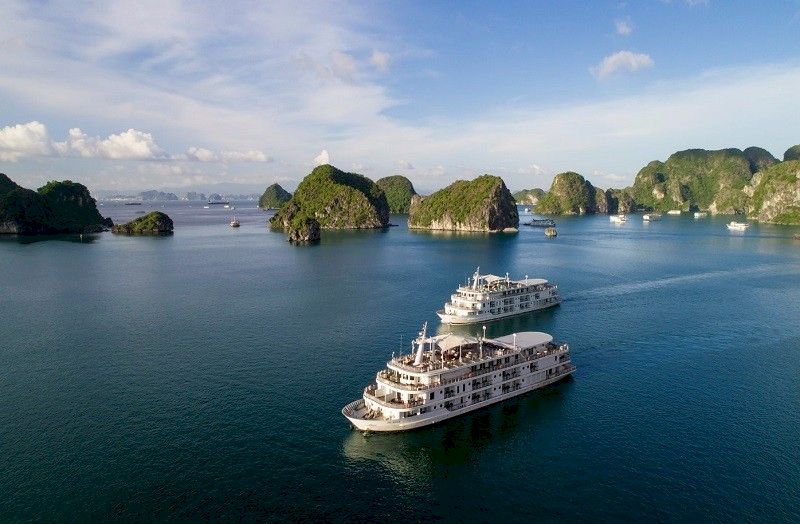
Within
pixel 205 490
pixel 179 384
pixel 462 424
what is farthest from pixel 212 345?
pixel 462 424

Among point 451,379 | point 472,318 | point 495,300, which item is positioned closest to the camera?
point 451,379

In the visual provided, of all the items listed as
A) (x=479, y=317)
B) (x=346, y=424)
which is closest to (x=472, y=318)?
(x=479, y=317)

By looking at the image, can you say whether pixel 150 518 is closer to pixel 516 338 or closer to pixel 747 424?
pixel 516 338

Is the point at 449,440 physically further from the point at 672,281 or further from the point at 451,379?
the point at 672,281

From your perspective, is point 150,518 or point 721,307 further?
point 721,307

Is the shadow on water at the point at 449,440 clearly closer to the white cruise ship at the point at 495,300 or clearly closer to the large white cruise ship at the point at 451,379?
the large white cruise ship at the point at 451,379

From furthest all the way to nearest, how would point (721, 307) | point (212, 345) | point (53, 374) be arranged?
1. point (721, 307)
2. point (212, 345)
3. point (53, 374)
